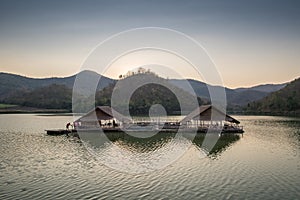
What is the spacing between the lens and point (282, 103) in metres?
106

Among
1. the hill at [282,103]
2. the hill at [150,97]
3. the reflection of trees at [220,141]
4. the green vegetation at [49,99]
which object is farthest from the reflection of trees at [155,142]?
the green vegetation at [49,99]

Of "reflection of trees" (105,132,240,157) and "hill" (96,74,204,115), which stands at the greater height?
"hill" (96,74,204,115)

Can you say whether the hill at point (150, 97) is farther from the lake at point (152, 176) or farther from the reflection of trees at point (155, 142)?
the lake at point (152, 176)

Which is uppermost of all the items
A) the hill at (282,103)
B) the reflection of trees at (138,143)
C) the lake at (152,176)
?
the hill at (282,103)

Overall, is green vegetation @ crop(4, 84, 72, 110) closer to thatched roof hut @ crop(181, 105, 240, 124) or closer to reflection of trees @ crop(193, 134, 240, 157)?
thatched roof hut @ crop(181, 105, 240, 124)

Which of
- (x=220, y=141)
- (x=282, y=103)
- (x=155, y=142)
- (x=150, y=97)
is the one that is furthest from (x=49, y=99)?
(x=220, y=141)

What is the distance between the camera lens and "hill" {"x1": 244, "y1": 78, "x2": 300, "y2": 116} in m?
100

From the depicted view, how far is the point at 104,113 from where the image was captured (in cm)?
4122

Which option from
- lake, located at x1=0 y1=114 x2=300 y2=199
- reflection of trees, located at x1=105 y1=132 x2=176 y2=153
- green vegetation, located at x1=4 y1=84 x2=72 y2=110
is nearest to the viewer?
lake, located at x1=0 y1=114 x2=300 y2=199

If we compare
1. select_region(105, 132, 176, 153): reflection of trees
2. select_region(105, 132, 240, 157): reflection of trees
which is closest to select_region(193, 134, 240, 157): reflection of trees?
select_region(105, 132, 240, 157): reflection of trees

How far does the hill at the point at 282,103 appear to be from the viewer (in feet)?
328

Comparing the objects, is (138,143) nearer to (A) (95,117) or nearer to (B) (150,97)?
(A) (95,117)

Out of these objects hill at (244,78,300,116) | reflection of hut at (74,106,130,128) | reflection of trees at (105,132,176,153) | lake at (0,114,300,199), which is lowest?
lake at (0,114,300,199)

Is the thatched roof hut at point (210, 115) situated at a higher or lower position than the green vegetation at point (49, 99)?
lower
